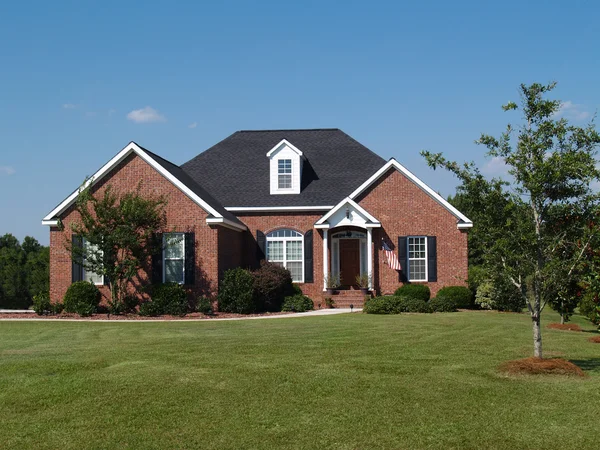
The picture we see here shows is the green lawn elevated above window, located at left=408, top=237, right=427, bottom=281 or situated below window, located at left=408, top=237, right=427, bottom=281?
below

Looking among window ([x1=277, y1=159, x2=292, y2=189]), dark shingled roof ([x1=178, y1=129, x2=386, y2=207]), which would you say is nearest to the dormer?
window ([x1=277, y1=159, x2=292, y2=189])

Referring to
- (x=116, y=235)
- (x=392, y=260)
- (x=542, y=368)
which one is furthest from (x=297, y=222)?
(x=542, y=368)

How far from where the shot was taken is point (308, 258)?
29281 millimetres

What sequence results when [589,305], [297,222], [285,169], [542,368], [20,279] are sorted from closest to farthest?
1. [542,368]
2. [589,305]
3. [297,222]
4. [285,169]
5. [20,279]

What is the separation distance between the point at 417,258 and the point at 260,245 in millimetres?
6676

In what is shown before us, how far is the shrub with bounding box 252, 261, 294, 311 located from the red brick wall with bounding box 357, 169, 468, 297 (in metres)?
3.79

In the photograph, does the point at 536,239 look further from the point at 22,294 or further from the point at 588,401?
the point at 22,294

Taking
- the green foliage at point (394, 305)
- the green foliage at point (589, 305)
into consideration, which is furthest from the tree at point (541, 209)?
the green foliage at point (394, 305)

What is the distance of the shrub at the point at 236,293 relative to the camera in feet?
82.7

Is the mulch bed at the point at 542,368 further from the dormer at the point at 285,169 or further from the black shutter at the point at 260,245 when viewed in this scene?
the dormer at the point at 285,169

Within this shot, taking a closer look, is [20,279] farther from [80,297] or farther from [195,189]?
[195,189]

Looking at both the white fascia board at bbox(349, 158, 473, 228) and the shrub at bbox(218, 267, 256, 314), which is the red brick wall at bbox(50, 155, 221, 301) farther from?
the white fascia board at bbox(349, 158, 473, 228)

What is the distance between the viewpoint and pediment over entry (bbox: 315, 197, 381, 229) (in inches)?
1109

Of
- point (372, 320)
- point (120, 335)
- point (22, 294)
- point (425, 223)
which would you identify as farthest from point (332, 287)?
point (22, 294)
